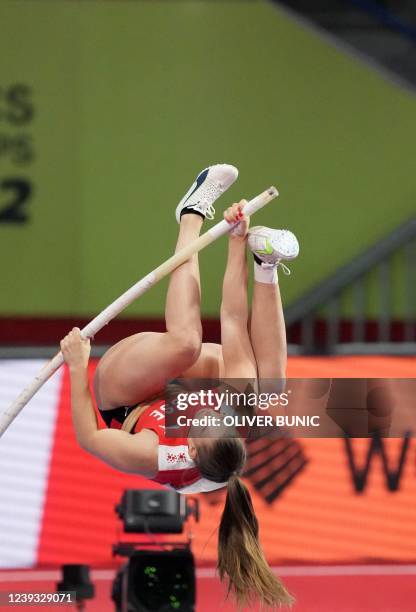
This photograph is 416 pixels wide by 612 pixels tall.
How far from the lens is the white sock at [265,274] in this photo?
12.8 ft

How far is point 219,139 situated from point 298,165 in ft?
1.69

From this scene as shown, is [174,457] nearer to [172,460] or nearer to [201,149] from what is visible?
[172,460]

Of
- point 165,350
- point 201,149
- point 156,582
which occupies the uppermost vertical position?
point 201,149

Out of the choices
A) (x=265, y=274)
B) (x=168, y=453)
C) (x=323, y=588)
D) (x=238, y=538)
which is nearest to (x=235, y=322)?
(x=265, y=274)

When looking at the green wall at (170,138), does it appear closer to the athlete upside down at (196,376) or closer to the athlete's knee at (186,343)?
the athlete upside down at (196,376)

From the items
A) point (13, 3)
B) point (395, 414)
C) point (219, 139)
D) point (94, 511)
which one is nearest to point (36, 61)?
point (13, 3)

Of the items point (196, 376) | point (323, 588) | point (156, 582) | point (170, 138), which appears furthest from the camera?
point (170, 138)

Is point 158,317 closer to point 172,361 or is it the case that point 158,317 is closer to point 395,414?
point 395,414

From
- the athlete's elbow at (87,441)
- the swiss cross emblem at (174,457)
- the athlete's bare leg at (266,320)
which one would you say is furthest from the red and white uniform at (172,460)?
the athlete's bare leg at (266,320)

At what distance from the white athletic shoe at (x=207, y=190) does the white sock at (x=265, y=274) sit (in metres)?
0.27

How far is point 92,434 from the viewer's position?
3799 millimetres

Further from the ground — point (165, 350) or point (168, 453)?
point (165, 350)

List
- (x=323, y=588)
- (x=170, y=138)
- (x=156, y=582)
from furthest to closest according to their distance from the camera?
(x=170, y=138), (x=323, y=588), (x=156, y=582)

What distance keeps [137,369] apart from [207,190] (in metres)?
0.65
